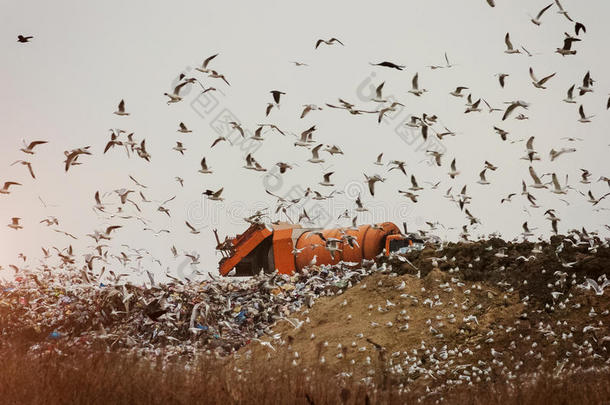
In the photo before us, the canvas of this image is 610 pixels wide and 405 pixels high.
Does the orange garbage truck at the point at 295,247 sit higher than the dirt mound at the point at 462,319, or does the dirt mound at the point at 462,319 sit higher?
the orange garbage truck at the point at 295,247

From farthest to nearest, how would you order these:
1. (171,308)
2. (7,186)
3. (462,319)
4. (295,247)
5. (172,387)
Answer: (295,247), (171,308), (462,319), (7,186), (172,387)

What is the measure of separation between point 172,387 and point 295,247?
47.8ft

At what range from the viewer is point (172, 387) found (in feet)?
22.8

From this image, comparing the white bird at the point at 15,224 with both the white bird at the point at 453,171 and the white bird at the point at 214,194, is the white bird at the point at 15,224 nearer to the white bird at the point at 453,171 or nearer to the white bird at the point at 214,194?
the white bird at the point at 214,194

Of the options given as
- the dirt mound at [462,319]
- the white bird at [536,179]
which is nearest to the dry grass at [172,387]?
the dirt mound at [462,319]

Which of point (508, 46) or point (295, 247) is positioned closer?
point (508, 46)

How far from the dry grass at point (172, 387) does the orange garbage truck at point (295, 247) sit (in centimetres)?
1284

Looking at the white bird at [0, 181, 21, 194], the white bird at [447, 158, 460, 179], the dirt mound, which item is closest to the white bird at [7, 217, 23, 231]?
the white bird at [0, 181, 21, 194]

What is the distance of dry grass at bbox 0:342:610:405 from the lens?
6676mm

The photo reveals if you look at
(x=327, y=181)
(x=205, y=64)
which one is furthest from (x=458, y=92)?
(x=205, y=64)

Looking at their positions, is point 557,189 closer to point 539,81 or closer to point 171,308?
point 539,81

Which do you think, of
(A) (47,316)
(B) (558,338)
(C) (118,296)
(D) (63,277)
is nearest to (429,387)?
(B) (558,338)

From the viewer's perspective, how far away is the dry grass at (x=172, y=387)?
263 inches

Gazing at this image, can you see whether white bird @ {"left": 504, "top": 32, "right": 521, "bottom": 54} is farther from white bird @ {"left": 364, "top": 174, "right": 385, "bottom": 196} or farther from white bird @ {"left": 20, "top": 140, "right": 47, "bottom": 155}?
white bird @ {"left": 20, "top": 140, "right": 47, "bottom": 155}
